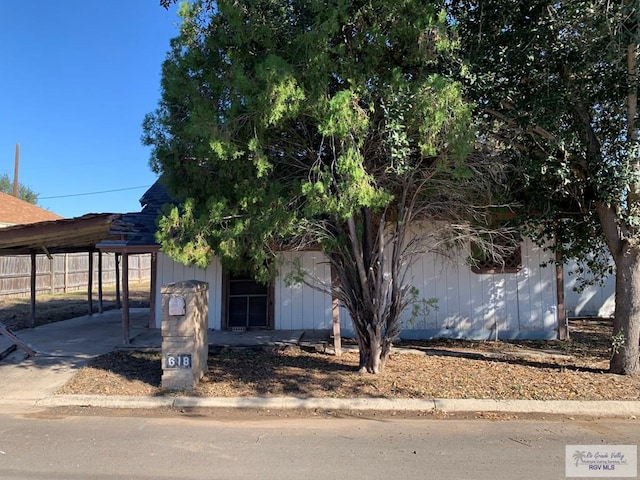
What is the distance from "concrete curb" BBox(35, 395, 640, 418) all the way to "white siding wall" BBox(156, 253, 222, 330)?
180 inches

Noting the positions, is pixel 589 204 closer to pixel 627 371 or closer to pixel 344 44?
pixel 627 371

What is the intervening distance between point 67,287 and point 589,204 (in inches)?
921

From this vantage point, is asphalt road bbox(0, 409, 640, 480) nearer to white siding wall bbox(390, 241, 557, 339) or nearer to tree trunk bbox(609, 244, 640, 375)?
tree trunk bbox(609, 244, 640, 375)

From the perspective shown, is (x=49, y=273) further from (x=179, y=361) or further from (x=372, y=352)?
(x=372, y=352)

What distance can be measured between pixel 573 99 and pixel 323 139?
3510 millimetres

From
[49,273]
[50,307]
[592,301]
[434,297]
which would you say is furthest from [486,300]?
[49,273]

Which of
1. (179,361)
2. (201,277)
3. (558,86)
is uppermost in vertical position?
(558,86)

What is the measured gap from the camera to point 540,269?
10.5 metres

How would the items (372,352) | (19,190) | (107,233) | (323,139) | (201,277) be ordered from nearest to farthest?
1. (323,139)
2. (372,352)
3. (107,233)
4. (201,277)
5. (19,190)

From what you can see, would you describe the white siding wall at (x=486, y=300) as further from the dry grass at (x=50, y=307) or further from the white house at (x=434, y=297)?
the dry grass at (x=50, y=307)

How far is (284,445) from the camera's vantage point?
190 inches

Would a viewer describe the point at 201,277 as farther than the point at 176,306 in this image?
Yes

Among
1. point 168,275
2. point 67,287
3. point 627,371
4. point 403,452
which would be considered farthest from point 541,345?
point 67,287

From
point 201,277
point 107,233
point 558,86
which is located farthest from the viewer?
point 201,277
